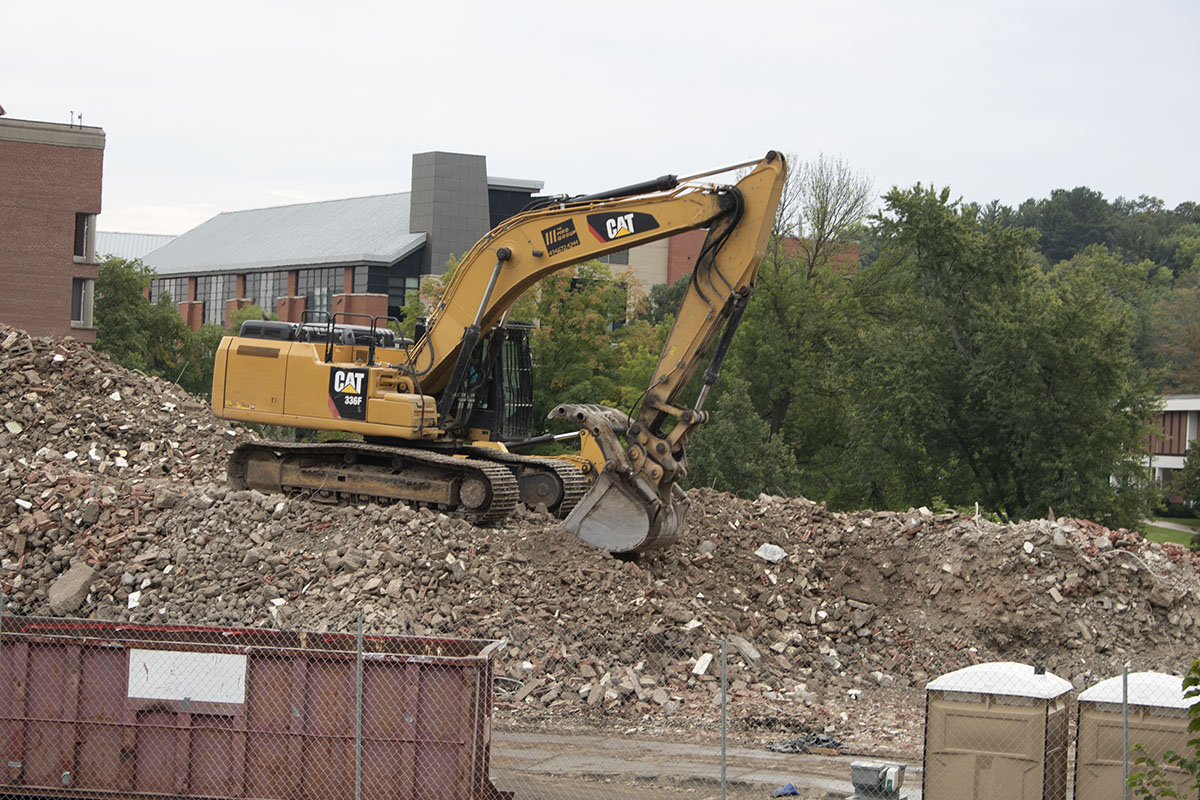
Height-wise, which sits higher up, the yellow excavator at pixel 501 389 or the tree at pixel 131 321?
the tree at pixel 131 321

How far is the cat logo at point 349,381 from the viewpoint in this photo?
17.2m

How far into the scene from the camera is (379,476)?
17.0 m

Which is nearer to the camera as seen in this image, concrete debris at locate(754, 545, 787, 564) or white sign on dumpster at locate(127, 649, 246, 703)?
white sign on dumpster at locate(127, 649, 246, 703)

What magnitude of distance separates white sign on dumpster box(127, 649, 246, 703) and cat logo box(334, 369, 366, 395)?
7.93 m

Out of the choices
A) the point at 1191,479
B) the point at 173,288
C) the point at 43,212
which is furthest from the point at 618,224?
the point at 173,288

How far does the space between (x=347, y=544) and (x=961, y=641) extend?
7487mm

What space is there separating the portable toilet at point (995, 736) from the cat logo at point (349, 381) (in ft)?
32.8

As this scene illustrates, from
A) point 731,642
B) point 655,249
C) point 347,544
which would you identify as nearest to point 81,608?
point 347,544

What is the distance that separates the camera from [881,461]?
120 feet

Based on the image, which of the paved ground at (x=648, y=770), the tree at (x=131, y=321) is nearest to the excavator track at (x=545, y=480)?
the paved ground at (x=648, y=770)

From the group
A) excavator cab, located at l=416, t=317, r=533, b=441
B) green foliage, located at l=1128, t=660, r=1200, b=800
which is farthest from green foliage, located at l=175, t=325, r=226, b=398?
green foliage, located at l=1128, t=660, r=1200, b=800

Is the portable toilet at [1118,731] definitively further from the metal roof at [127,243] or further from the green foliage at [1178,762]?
the metal roof at [127,243]

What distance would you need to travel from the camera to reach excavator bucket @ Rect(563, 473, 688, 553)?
1517 cm

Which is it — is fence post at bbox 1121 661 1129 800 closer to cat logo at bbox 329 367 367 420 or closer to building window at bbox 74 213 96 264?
cat logo at bbox 329 367 367 420
